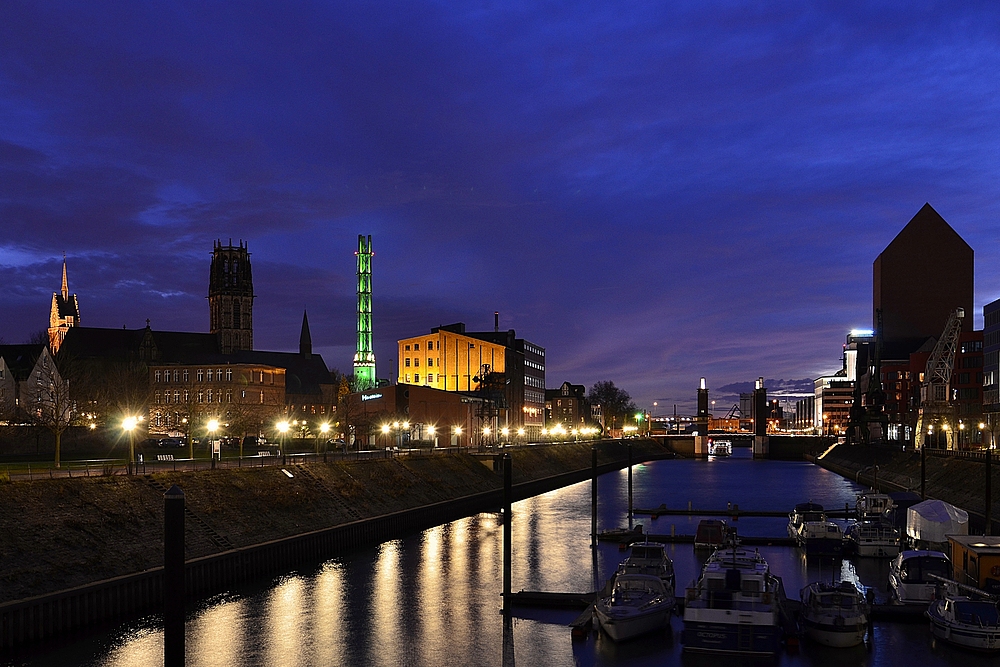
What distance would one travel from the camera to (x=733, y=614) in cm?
3812

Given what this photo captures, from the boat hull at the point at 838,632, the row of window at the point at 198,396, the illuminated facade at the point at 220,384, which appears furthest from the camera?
the illuminated facade at the point at 220,384

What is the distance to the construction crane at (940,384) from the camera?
15112cm

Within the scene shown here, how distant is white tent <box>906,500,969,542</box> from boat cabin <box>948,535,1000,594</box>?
1148cm

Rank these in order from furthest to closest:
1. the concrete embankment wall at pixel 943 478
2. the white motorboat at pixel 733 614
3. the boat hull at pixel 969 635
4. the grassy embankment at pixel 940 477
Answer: the grassy embankment at pixel 940 477
the concrete embankment wall at pixel 943 478
the boat hull at pixel 969 635
the white motorboat at pixel 733 614

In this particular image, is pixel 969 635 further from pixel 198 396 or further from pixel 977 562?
pixel 198 396

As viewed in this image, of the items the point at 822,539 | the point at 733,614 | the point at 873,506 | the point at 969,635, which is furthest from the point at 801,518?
the point at 733,614

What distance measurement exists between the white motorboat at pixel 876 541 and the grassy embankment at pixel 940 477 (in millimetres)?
15199

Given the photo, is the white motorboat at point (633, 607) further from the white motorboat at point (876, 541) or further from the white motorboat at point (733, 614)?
the white motorboat at point (876, 541)

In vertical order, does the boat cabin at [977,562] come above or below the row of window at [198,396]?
below

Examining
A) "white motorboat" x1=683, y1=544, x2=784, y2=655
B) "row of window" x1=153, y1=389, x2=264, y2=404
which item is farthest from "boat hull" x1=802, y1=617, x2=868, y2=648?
"row of window" x1=153, y1=389, x2=264, y2=404

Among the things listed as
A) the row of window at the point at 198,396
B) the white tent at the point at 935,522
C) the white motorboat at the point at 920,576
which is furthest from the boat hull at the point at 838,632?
the row of window at the point at 198,396

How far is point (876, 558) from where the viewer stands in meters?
63.2

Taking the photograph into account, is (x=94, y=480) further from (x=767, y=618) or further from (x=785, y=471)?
(x=785, y=471)

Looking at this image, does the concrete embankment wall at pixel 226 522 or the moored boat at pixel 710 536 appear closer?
the concrete embankment wall at pixel 226 522
